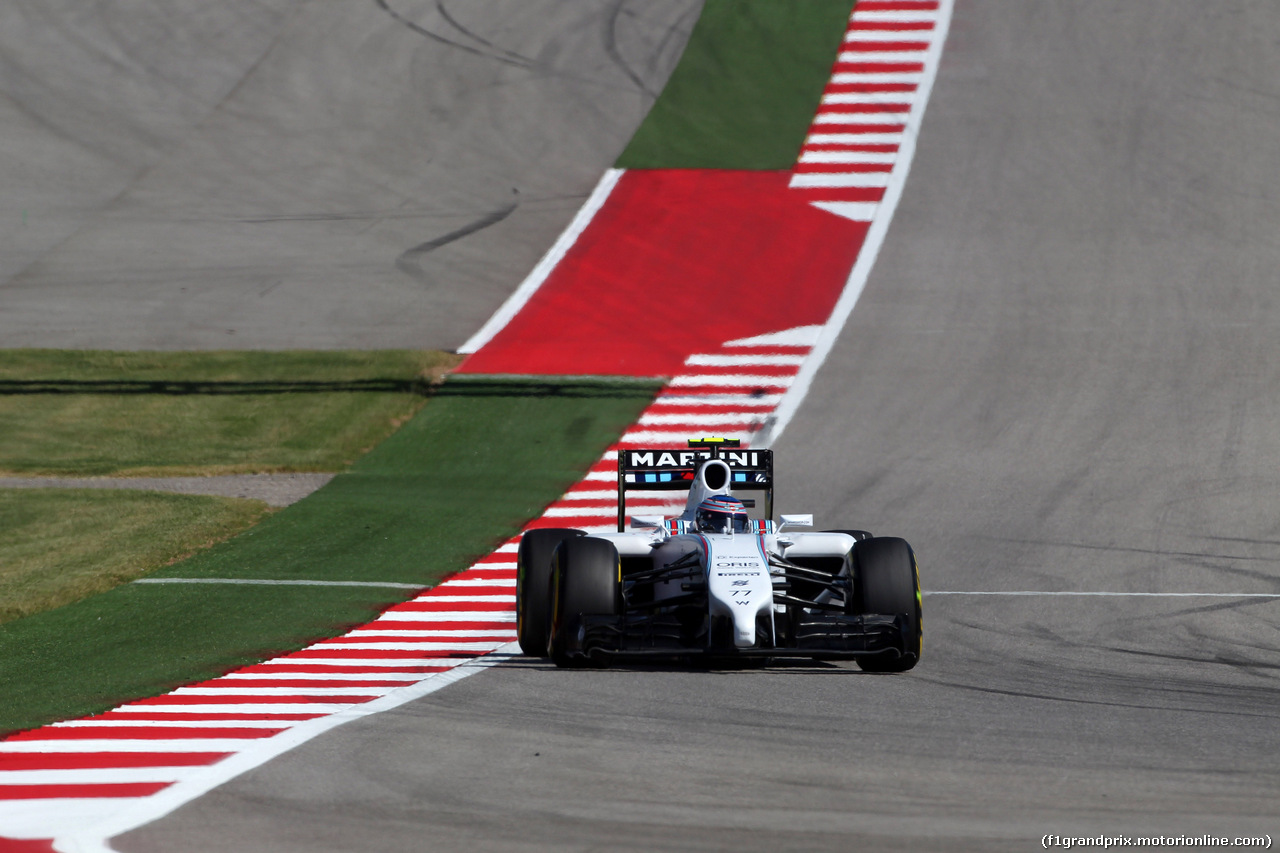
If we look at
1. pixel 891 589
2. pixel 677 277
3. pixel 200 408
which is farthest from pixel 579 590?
pixel 677 277

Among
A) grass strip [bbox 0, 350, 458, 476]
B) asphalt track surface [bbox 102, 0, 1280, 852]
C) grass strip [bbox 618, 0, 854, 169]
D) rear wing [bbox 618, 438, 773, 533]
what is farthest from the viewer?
grass strip [bbox 618, 0, 854, 169]

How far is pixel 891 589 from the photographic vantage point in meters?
11.7

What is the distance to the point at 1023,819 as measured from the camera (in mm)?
7355

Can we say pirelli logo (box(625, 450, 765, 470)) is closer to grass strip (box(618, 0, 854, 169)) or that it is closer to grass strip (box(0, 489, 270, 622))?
grass strip (box(0, 489, 270, 622))

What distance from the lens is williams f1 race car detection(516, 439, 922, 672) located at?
442 inches

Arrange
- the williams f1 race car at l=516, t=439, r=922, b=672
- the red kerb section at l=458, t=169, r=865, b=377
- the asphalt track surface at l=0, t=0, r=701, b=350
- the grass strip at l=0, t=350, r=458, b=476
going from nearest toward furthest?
the williams f1 race car at l=516, t=439, r=922, b=672 → the grass strip at l=0, t=350, r=458, b=476 → the red kerb section at l=458, t=169, r=865, b=377 → the asphalt track surface at l=0, t=0, r=701, b=350

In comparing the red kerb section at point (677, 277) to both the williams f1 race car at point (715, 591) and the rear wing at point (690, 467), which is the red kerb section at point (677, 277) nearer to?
the rear wing at point (690, 467)

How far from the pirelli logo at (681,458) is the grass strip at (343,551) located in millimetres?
2920

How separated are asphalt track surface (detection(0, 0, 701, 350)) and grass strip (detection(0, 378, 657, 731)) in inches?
126

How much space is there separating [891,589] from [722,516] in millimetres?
1493

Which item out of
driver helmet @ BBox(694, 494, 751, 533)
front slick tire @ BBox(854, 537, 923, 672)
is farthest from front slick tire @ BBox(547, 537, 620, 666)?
front slick tire @ BBox(854, 537, 923, 672)

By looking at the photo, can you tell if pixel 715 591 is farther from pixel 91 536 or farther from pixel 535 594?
pixel 91 536

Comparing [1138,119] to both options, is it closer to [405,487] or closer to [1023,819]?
[405,487]

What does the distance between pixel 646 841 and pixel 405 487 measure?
1396 cm
